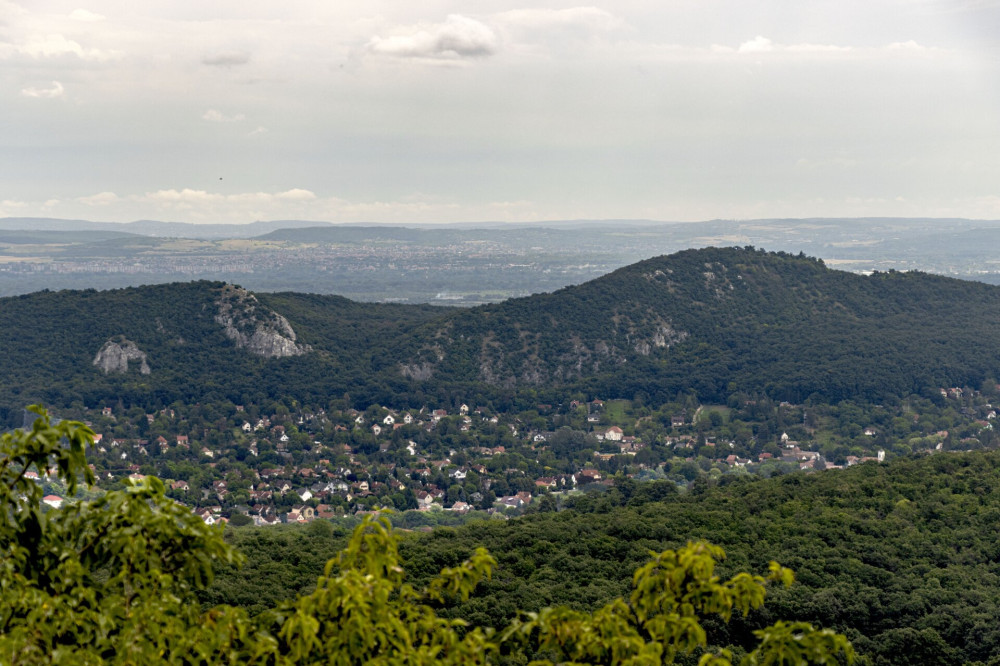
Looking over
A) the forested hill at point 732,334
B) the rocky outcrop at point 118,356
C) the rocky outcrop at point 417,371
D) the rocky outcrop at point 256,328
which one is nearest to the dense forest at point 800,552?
the forested hill at point 732,334

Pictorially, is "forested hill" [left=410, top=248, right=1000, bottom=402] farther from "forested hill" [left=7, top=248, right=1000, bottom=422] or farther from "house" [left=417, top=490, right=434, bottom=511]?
"house" [left=417, top=490, right=434, bottom=511]

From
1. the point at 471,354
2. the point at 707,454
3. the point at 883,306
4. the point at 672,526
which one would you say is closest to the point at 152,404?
the point at 471,354

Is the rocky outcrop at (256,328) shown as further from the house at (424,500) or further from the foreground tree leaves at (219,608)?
the foreground tree leaves at (219,608)

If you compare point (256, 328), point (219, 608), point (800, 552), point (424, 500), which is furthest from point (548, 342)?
point (219, 608)

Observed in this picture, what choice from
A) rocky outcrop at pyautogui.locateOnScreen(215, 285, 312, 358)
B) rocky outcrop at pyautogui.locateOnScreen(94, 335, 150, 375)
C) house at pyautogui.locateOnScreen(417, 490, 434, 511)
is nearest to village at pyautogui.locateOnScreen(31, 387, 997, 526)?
house at pyautogui.locateOnScreen(417, 490, 434, 511)

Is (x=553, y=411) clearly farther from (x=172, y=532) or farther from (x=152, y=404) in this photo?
(x=172, y=532)
